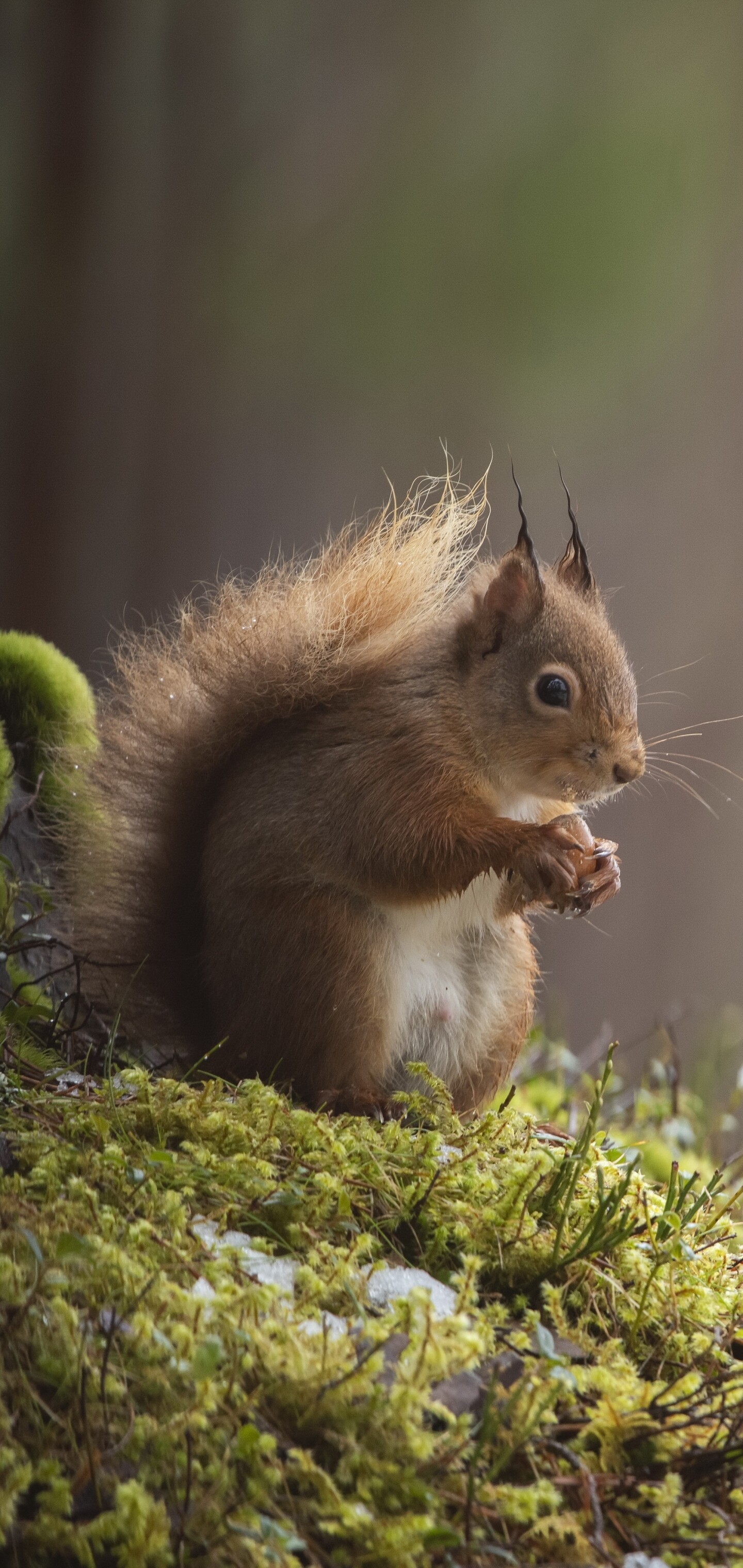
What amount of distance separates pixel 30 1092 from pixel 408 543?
3.08ft

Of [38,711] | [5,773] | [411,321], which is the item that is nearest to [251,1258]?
[5,773]

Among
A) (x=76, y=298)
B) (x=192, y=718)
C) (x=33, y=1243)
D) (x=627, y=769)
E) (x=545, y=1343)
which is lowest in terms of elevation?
(x=33, y=1243)

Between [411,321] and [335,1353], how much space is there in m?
3.89

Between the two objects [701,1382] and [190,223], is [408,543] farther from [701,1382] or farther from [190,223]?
[190,223]

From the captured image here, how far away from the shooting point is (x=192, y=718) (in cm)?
167

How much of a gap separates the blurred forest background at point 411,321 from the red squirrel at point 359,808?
6.38 ft

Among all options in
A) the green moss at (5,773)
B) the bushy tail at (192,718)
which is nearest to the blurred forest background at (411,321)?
the green moss at (5,773)

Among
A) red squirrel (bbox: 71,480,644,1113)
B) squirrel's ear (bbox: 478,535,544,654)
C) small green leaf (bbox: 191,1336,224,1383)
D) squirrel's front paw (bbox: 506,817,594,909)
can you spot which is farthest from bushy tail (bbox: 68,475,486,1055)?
small green leaf (bbox: 191,1336,224,1383)

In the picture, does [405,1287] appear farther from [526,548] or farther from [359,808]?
[526,548]

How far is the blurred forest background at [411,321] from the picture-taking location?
3609 millimetres

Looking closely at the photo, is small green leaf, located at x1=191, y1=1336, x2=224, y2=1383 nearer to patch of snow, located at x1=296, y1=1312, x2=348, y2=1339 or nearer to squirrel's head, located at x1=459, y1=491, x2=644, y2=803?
patch of snow, located at x1=296, y1=1312, x2=348, y2=1339

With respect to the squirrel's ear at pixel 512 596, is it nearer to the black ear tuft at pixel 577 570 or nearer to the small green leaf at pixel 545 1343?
the black ear tuft at pixel 577 570

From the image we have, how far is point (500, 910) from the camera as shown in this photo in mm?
1663

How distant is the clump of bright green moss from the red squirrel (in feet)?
0.75
